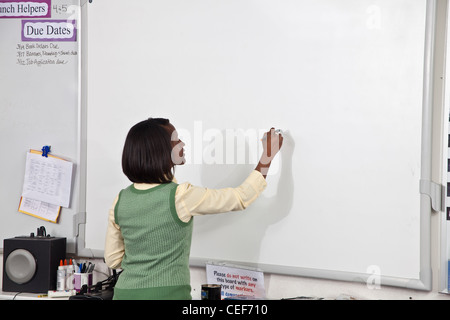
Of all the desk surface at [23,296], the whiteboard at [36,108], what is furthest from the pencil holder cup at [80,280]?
the whiteboard at [36,108]

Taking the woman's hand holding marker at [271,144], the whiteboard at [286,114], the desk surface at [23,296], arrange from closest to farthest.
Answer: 1. the whiteboard at [286,114]
2. the woman's hand holding marker at [271,144]
3. the desk surface at [23,296]

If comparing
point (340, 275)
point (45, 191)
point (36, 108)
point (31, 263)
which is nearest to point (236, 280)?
point (340, 275)

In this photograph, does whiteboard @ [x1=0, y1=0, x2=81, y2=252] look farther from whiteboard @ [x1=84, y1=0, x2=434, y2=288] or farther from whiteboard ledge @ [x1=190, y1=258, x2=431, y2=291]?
whiteboard ledge @ [x1=190, y1=258, x2=431, y2=291]

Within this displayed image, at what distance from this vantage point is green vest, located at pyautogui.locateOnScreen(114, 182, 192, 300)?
1.61 m

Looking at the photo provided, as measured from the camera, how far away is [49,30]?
7.97ft

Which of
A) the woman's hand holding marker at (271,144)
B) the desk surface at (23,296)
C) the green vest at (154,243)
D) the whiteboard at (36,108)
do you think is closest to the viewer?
the green vest at (154,243)

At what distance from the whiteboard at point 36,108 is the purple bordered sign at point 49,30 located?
14 mm

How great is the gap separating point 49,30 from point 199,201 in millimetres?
1266

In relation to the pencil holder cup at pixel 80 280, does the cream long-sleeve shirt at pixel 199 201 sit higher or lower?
higher

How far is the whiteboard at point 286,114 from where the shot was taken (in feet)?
5.77

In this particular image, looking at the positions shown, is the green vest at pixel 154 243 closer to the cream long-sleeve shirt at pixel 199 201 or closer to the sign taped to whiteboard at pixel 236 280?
the cream long-sleeve shirt at pixel 199 201

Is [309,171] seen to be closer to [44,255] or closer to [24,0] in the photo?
[44,255]

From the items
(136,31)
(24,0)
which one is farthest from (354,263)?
(24,0)
